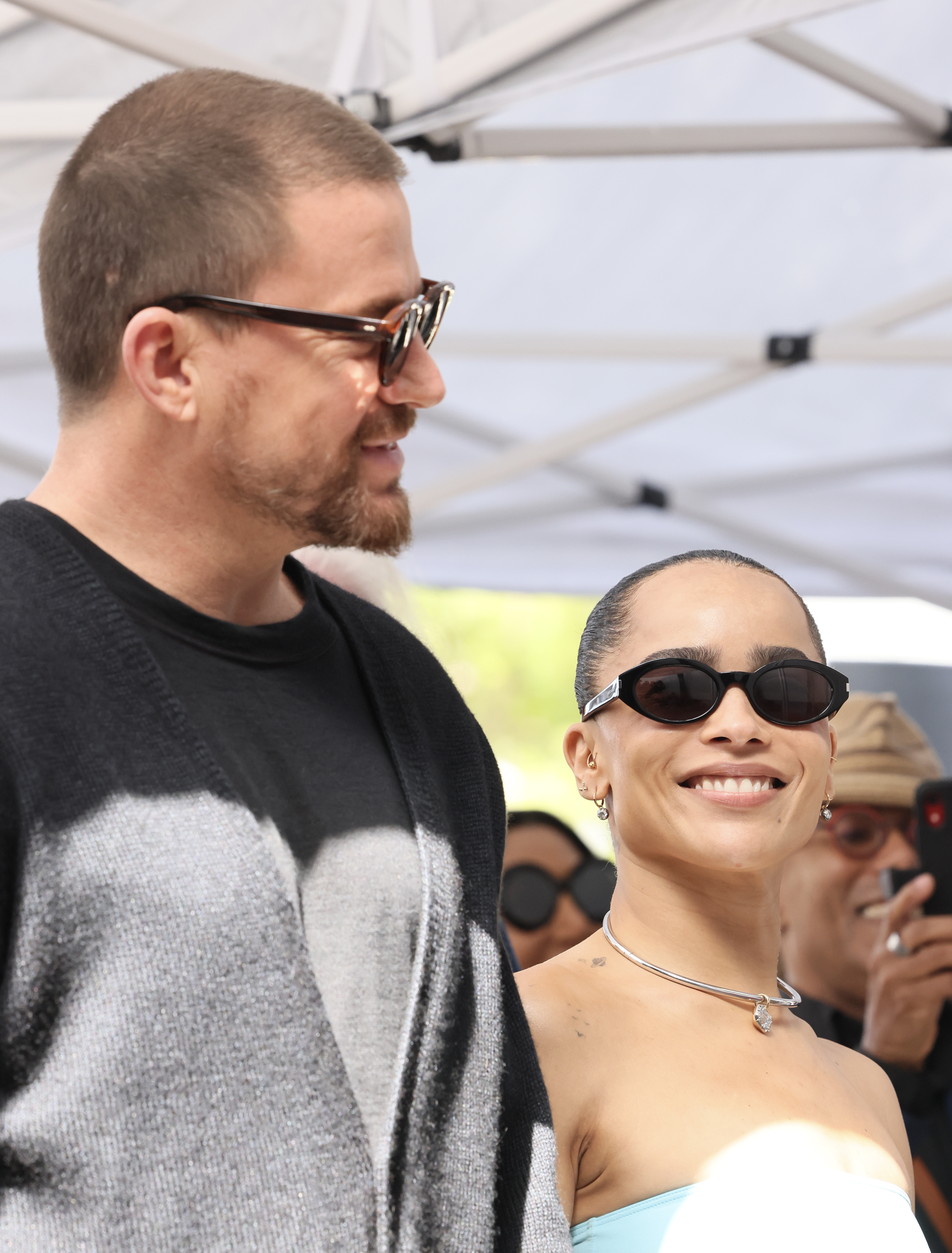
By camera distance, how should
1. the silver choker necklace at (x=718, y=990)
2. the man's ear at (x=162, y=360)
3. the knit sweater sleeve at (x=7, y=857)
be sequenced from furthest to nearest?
the silver choker necklace at (x=718, y=990)
the man's ear at (x=162, y=360)
the knit sweater sleeve at (x=7, y=857)

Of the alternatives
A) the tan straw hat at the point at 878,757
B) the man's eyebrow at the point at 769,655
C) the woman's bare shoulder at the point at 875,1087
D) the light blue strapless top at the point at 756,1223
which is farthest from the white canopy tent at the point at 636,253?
the light blue strapless top at the point at 756,1223

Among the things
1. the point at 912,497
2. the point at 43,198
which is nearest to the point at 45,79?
the point at 43,198

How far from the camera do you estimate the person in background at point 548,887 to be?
86.7 inches

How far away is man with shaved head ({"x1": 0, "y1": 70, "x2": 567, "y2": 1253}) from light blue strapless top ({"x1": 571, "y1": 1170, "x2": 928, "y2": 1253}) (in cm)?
21

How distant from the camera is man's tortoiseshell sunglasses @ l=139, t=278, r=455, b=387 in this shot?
1020mm

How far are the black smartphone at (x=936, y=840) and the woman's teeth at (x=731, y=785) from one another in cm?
95

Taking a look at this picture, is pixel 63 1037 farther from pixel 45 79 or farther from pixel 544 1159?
pixel 45 79

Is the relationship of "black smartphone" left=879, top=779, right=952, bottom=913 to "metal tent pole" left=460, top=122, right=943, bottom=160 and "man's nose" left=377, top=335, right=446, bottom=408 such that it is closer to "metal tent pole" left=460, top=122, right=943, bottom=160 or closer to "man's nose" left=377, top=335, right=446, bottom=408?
"metal tent pole" left=460, top=122, right=943, bottom=160

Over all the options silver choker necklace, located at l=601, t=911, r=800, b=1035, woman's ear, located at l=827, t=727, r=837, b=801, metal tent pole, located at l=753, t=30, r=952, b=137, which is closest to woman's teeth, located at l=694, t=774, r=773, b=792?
woman's ear, located at l=827, t=727, r=837, b=801

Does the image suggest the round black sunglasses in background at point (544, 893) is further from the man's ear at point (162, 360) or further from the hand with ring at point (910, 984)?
the man's ear at point (162, 360)

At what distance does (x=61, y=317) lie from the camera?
3.52 ft

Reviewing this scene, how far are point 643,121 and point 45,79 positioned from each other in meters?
1.34

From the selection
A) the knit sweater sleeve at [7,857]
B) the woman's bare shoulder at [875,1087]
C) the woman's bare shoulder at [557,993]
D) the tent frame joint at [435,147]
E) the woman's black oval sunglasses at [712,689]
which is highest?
the tent frame joint at [435,147]

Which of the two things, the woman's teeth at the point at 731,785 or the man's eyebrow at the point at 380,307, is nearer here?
the man's eyebrow at the point at 380,307
